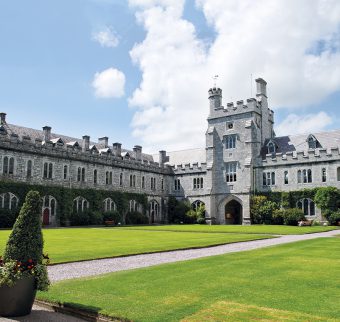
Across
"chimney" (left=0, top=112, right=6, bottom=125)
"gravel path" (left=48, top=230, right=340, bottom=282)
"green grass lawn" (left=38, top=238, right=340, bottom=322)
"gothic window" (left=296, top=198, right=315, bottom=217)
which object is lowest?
"gravel path" (left=48, top=230, right=340, bottom=282)

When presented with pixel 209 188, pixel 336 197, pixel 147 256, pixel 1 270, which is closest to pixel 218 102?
pixel 209 188

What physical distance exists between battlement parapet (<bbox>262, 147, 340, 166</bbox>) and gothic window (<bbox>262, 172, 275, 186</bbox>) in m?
1.22

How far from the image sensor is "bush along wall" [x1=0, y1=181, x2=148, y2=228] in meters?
36.2

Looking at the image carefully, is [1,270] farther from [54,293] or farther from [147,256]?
[147,256]

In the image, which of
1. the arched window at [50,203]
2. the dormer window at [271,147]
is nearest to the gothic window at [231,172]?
the dormer window at [271,147]

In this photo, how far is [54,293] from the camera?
328 inches

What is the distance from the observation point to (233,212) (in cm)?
5106

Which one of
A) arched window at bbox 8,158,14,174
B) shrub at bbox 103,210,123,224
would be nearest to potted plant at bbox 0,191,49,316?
arched window at bbox 8,158,14,174

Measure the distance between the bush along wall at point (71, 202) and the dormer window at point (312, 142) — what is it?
22.6 metres

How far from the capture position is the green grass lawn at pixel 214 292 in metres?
6.63

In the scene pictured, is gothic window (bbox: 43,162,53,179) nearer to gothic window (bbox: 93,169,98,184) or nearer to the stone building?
the stone building

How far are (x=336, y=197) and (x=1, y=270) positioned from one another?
39.5 meters

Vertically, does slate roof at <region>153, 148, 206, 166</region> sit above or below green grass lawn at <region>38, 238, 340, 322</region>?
above

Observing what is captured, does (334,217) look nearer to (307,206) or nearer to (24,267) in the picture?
(307,206)
